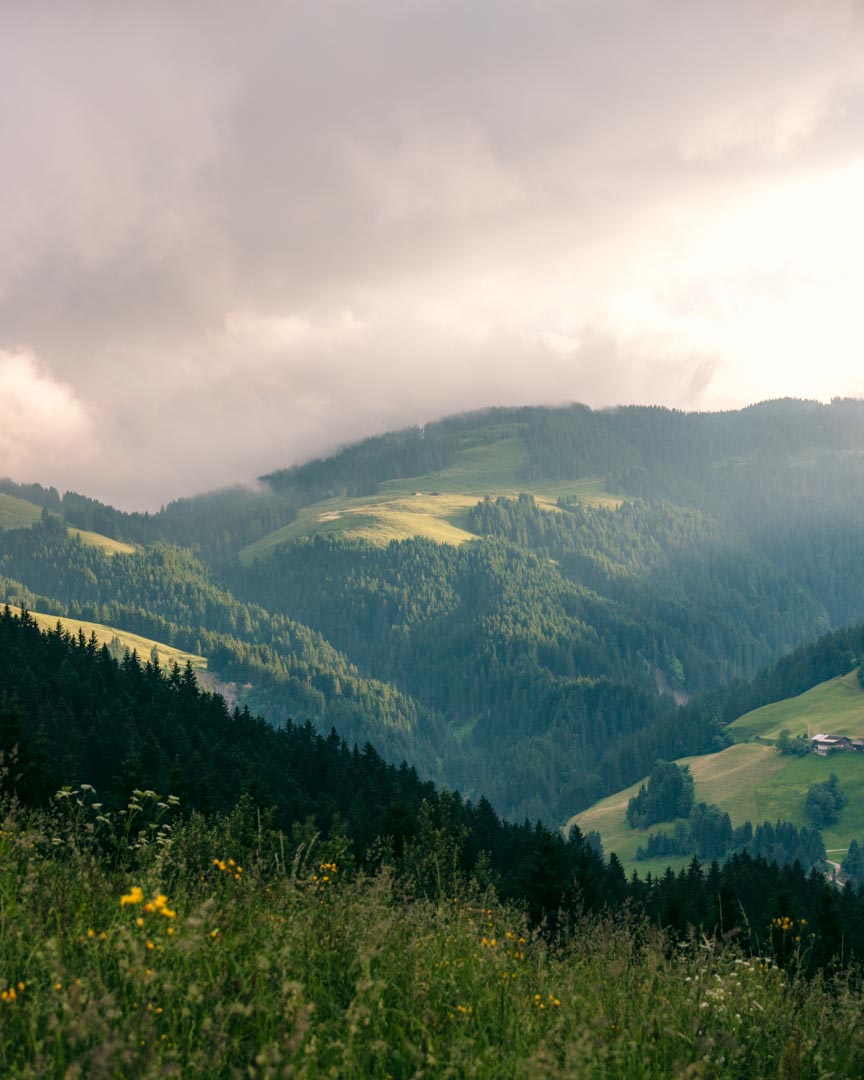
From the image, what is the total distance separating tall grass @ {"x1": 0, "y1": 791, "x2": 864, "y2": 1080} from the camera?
26.5 ft

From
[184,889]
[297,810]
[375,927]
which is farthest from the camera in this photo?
[297,810]

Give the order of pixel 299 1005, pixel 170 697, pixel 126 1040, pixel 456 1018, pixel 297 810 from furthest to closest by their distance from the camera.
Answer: pixel 170 697 < pixel 297 810 < pixel 456 1018 < pixel 299 1005 < pixel 126 1040

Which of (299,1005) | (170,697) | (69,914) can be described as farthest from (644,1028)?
(170,697)

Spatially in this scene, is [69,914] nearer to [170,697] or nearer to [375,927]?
[375,927]

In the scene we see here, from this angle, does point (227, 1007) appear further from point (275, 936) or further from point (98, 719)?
point (98, 719)

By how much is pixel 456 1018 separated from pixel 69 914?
13.7ft

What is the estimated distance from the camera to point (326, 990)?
9.86 m

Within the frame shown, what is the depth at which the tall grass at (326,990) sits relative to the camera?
318 inches

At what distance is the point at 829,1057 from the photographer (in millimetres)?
10109

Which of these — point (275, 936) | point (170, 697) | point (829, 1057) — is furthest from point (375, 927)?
point (170, 697)

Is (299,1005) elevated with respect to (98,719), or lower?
elevated

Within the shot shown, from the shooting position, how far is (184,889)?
37.4 ft

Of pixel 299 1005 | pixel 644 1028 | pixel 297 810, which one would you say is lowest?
pixel 297 810

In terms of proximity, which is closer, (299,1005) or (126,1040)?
(126,1040)
